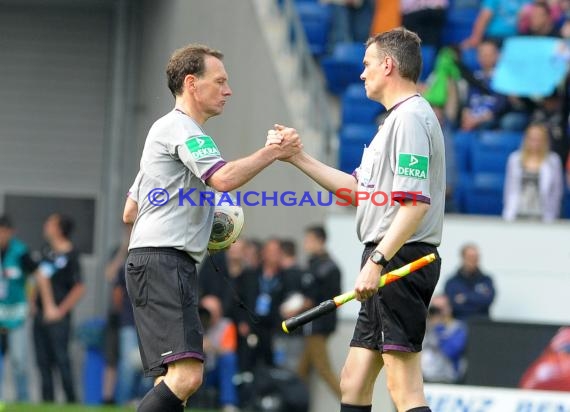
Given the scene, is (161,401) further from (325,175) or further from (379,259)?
(325,175)

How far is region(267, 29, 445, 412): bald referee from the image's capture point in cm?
651

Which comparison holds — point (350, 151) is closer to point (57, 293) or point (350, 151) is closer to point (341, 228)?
point (341, 228)

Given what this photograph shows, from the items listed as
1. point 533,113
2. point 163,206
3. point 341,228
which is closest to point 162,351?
point 163,206

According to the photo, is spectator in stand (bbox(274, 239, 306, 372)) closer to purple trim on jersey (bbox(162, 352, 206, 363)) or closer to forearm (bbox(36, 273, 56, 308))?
forearm (bbox(36, 273, 56, 308))

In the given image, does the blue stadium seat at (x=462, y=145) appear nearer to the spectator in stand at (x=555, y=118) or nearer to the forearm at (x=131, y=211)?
the spectator in stand at (x=555, y=118)

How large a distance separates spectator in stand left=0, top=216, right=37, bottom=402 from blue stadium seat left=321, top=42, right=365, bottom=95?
13.1 ft

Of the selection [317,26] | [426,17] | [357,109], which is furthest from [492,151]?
[317,26]

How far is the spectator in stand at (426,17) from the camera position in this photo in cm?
1512

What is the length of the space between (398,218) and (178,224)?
3.75 feet

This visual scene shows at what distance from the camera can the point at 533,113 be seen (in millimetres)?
14430

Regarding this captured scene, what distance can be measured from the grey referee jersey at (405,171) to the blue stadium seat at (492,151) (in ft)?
25.0

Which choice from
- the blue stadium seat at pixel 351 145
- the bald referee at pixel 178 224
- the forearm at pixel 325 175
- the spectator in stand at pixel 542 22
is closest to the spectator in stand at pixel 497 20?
the spectator in stand at pixel 542 22

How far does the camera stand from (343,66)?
51.0ft

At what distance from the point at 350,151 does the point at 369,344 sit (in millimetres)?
7996
